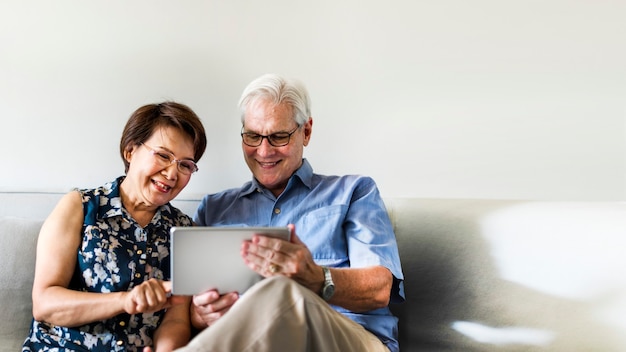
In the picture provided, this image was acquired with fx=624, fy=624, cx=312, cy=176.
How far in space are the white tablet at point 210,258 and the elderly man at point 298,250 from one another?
0.02 metres

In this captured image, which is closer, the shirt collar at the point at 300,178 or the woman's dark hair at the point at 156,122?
the woman's dark hair at the point at 156,122

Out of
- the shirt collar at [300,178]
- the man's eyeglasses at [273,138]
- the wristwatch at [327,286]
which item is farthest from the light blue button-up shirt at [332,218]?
the wristwatch at [327,286]

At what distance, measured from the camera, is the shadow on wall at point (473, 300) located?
→ 1.60m

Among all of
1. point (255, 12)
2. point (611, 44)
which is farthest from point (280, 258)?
point (611, 44)

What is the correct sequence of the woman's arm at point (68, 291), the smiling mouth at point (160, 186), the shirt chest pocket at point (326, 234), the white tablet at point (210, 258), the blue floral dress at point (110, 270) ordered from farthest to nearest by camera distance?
the shirt chest pocket at point (326, 234) < the smiling mouth at point (160, 186) < the blue floral dress at point (110, 270) < the woman's arm at point (68, 291) < the white tablet at point (210, 258)

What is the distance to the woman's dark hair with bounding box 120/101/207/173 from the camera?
65.1 inches

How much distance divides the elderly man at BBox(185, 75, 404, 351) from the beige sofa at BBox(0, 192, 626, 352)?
0.44 feet

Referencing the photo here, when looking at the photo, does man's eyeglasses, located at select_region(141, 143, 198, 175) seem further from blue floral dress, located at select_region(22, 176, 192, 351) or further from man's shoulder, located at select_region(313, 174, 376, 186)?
man's shoulder, located at select_region(313, 174, 376, 186)

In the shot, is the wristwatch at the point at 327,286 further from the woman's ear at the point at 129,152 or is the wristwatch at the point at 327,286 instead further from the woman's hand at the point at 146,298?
the woman's ear at the point at 129,152

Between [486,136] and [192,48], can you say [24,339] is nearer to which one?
[192,48]

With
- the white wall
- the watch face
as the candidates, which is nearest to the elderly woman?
the watch face

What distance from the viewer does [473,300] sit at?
1.74 metres

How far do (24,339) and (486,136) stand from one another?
155cm

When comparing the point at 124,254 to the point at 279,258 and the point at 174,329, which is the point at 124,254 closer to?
the point at 174,329
